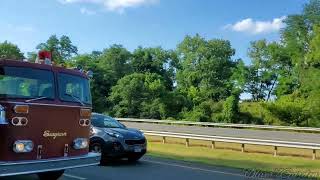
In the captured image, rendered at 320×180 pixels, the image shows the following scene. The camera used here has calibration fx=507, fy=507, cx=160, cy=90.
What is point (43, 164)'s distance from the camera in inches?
386

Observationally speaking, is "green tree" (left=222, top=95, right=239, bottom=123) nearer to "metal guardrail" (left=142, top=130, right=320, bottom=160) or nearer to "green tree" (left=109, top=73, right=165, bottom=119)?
"green tree" (left=109, top=73, right=165, bottom=119)

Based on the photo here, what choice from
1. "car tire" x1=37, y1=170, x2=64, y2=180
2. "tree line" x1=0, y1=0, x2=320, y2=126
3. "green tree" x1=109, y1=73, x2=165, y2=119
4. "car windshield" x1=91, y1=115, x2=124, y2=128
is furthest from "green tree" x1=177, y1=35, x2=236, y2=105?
"car tire" x1=37, y1=170, x2=64, y2=180

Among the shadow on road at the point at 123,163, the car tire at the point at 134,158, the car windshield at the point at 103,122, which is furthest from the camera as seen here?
the car windshield at the point at 103,122

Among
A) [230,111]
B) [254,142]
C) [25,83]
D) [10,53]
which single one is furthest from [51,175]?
[230,111]

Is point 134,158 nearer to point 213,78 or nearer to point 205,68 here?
point 213,78

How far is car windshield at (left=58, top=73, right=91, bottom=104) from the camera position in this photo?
10.5 m

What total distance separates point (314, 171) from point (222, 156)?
15.8ft

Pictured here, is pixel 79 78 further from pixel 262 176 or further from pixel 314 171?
pixel 314 171

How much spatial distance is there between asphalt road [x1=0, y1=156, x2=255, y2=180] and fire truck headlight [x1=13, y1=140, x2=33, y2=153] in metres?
2.60

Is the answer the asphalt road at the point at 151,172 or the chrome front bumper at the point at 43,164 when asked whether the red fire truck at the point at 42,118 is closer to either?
the chrome front bumper at the point at 43,164

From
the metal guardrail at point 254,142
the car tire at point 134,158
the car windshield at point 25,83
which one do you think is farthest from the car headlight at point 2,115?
the metal guardrail at point 254,142

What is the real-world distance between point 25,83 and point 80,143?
78.0 inches

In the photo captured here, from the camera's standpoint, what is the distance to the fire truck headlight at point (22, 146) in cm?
945

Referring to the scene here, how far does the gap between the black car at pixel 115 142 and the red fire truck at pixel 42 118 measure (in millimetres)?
4778
